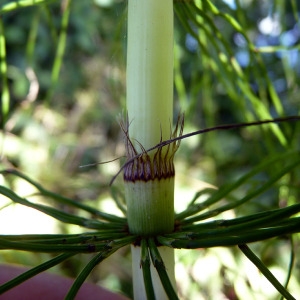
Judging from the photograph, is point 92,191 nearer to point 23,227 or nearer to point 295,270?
point 23,227

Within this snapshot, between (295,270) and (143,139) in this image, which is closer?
(143,139)

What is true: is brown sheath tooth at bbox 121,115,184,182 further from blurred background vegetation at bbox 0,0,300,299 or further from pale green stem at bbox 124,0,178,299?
blurred background vegetation at bbox 0,0,300,299

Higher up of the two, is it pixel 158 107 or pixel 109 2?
pixel 109 2

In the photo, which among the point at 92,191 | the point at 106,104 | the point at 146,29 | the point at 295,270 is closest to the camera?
the point at 146,29

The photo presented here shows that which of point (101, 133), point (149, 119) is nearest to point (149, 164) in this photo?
point (149, 119)

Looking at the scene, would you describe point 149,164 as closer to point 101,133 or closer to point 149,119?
point 149,119

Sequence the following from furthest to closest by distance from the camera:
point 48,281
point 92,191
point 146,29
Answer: point 92,191 < point 48,281 < point 146,29

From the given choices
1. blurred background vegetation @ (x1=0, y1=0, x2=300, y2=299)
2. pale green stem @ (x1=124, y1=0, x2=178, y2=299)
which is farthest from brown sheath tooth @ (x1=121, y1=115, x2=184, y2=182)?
blurred background vegetation @ (x1=0, y1=0, x2=300, y2=299)

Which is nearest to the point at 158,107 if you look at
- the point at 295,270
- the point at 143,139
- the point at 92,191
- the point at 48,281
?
the point at 143,139

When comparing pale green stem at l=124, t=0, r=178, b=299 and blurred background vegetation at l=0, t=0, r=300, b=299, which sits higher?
blurred background vegetation at l=0, t=0, r=300, b=299
